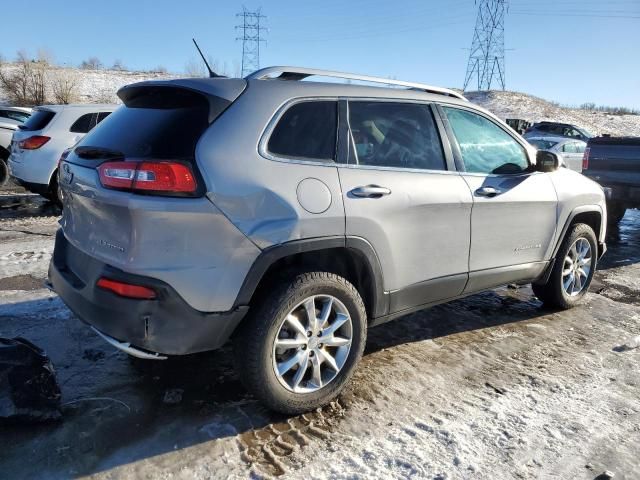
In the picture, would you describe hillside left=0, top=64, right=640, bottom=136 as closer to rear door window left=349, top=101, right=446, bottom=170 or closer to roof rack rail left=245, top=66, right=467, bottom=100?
roof rack rail left=245, top=66, right=467, bottom=100

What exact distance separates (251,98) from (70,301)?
4.86 ft

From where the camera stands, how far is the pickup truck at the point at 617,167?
769 centimetres

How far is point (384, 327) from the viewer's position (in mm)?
4293

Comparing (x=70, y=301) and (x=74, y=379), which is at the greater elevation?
(x=70, y=301)

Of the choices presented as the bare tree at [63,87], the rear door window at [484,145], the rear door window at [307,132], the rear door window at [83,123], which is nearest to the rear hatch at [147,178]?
the rear door window at [307,132]

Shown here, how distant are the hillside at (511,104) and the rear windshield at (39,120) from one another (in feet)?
111

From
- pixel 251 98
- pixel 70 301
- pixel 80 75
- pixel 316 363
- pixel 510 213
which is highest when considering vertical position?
pixel 80 75

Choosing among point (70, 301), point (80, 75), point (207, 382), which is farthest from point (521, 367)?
point (80, 75)

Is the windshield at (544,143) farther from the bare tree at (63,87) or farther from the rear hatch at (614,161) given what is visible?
the bare tree at (63,87)

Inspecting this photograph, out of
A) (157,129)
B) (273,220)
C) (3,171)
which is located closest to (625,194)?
(273,220)

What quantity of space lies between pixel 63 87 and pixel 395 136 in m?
39.4

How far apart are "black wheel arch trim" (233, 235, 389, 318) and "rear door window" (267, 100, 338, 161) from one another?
0.47 m

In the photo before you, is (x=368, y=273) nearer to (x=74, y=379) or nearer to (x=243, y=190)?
(x=243, y=190)

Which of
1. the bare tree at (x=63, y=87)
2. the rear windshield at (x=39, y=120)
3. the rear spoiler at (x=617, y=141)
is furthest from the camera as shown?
the bare tree at (x=63, y=87)
